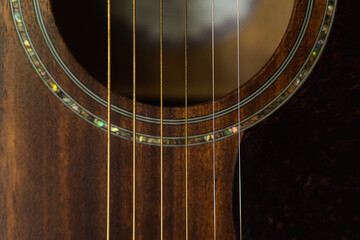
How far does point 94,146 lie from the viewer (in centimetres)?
58

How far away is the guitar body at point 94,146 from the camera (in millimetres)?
570

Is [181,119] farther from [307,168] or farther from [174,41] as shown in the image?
[307,168]

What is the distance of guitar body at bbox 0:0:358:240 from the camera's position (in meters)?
0.57

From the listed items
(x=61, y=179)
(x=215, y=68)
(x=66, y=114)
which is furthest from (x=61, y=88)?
(x=215, y=68)

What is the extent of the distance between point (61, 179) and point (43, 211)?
0.06 meters

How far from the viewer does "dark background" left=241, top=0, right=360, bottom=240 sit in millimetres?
603

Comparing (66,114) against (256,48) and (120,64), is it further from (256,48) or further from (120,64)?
(256,48)

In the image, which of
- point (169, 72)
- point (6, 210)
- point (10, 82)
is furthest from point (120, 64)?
point (6, 210)

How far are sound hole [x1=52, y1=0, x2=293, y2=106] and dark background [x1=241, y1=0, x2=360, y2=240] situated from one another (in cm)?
10

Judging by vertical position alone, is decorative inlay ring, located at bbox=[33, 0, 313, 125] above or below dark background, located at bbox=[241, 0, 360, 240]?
above

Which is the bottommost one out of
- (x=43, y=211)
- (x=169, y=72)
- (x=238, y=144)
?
(x=43, y=211)

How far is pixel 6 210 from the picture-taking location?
0.57 meters

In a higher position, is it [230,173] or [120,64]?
[120,64]

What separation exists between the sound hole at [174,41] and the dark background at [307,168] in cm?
10
